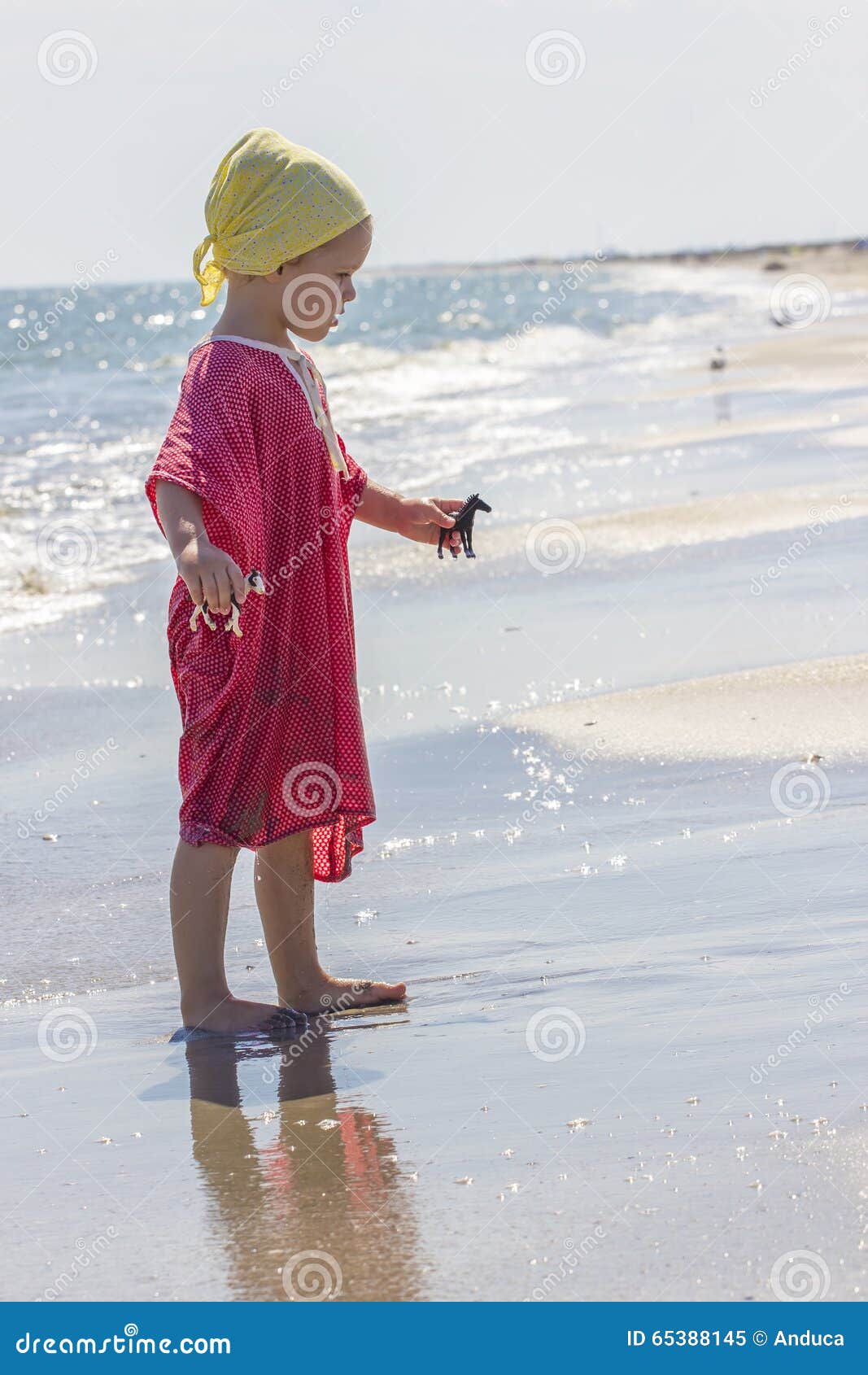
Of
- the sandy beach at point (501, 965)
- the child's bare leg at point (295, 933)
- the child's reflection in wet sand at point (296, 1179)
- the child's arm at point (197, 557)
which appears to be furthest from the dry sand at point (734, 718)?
the child's arm at point (197, 557)


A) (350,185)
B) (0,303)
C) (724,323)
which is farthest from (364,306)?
(350,185)

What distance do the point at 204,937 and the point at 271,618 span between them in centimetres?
57

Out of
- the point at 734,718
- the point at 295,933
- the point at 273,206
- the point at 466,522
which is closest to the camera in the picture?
the point at 273,206

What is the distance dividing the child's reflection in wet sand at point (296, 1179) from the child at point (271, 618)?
242 mm

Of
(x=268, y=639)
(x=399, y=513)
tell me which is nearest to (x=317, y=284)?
(x=399, y=513)

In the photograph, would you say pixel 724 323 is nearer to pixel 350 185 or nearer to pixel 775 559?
pixel 775 559

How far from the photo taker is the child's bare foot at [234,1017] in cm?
288

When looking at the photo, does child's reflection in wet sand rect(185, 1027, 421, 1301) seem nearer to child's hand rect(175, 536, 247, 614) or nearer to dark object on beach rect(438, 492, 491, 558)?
child's hand rect(175, 536, 247, 614)

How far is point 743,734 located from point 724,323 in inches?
1459

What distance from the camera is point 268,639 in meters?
2.94

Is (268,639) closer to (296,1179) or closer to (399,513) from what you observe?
(399,513)

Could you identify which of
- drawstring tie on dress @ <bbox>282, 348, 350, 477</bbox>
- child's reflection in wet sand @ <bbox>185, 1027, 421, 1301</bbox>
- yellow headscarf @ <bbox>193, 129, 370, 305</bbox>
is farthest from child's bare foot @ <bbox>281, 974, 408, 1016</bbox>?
yellow headscarf @ <bbox>193, 129, 370, 305</bbox>

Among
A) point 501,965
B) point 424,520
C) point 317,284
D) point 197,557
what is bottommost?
point 501,965

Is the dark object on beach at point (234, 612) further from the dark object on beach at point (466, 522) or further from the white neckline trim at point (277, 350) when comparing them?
the dark object on beach at point (466, 522)
